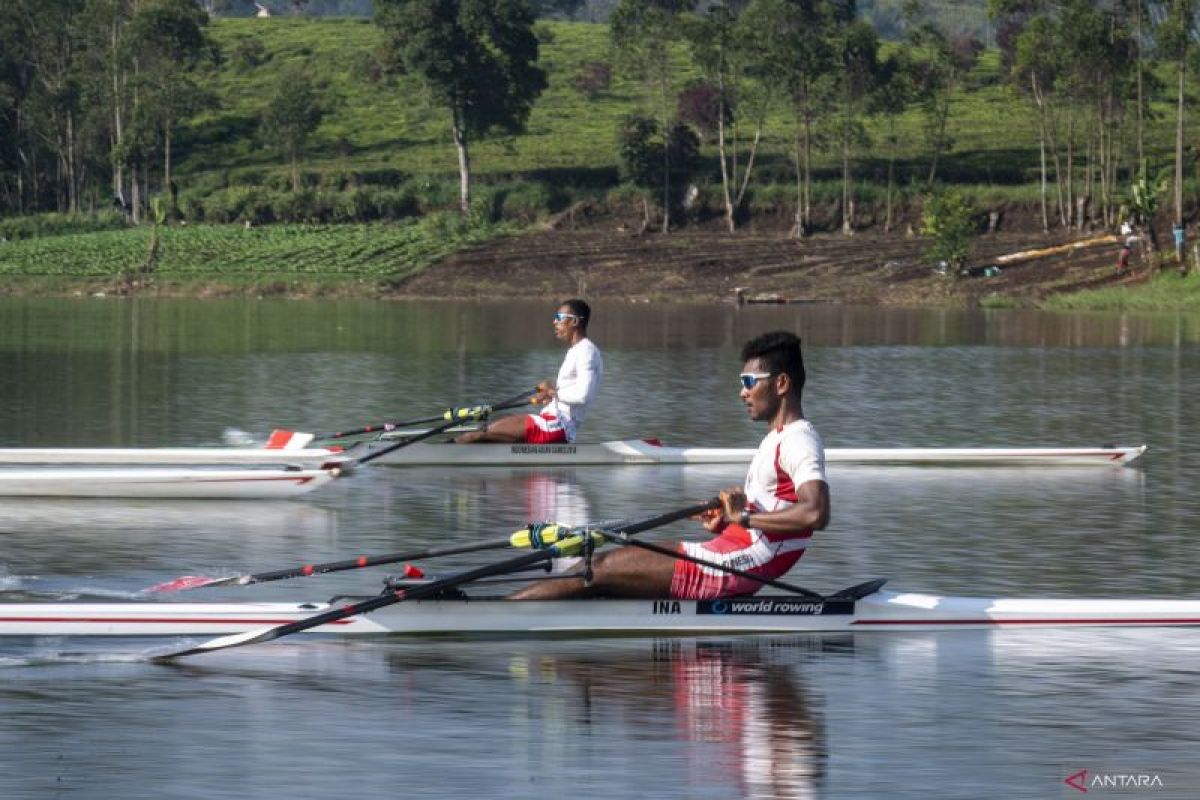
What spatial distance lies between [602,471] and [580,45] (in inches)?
5282

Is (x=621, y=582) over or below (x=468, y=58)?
below

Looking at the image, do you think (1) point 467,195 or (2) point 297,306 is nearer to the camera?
(2) point 297,306

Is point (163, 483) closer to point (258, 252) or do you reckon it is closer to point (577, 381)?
point (577, 381)

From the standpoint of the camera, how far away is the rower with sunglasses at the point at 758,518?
1246 cm

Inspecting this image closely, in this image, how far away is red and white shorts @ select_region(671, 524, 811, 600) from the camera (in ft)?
42.3

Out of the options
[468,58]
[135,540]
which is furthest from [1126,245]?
[135,540]

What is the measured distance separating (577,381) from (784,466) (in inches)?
400

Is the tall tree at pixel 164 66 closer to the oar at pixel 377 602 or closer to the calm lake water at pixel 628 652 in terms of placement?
the calm lake water at pixel 628 652

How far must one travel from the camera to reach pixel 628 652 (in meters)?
13.2

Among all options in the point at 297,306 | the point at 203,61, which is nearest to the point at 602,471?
the point at 297,306

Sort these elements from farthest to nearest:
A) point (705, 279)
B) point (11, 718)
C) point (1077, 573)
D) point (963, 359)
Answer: point (705, 279)
point (963, 359)
point (1077, 573)
point (11, 718)

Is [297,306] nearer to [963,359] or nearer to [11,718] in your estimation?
[963,359]

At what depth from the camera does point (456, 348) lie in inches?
1972

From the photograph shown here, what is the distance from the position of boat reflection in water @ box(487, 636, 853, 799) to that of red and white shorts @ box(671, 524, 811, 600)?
0.45 m
